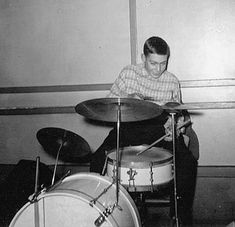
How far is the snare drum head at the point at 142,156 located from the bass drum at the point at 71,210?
0.49 meters

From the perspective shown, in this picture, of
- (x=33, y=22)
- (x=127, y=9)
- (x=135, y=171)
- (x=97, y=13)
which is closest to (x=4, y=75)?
(x=33, y=22)

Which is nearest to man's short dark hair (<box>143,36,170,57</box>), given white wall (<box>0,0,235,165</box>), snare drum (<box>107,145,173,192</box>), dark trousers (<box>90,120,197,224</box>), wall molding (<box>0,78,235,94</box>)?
dark trousers (<box>90,120,197,224</box>)

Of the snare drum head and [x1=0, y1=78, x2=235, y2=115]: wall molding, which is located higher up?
[x1=0, y1=78, x2=235, y2=115]: wall molding

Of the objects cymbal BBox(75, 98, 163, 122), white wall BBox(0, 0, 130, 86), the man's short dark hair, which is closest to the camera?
cymbal BBox(75, 98, 163, 122)

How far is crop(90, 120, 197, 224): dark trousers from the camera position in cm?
314

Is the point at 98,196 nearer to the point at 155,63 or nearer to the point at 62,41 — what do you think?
the point at 155,63

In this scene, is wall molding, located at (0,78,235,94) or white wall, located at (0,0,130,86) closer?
wall molding, located at (0,78,235,94)

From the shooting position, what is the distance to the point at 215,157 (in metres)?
4.61

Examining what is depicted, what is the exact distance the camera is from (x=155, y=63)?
354 centimetres

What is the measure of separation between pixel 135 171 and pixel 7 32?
3.19 metres

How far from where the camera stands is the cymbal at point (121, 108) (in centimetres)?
229

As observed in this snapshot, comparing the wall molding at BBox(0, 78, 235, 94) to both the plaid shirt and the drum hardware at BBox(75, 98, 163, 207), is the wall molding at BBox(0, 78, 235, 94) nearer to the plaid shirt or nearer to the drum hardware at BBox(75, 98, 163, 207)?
the plaid shirt

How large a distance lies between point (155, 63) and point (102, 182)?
159cm

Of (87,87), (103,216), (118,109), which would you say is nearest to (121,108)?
(118,109)
